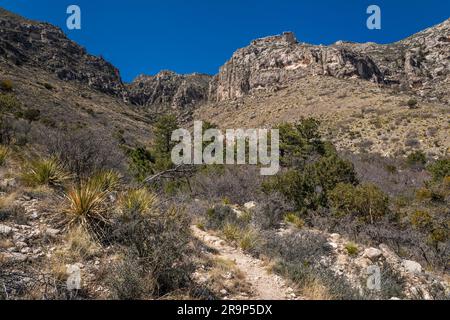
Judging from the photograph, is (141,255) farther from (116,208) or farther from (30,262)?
(116,208)

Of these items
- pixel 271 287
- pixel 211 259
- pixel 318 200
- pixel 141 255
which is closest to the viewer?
pixel 141 255

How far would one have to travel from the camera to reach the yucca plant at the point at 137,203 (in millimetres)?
5623

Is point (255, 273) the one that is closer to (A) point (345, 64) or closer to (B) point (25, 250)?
(B) point (25, 250)

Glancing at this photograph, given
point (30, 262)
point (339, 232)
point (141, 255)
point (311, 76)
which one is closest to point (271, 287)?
point (141, 255)

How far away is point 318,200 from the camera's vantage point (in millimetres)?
10906

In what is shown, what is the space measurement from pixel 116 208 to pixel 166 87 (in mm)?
111938

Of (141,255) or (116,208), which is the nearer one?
(141,255)

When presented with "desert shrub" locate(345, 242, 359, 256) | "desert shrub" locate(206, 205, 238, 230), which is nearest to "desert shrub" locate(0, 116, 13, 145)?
"desert shrub" locate(206, 205, 238, 230)

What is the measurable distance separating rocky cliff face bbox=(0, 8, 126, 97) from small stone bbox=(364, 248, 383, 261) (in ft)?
167

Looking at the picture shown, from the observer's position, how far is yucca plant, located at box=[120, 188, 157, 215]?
562 cm

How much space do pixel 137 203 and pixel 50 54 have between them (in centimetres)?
6799

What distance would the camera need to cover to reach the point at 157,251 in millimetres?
4250

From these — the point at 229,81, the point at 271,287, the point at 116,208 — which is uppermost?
the point at 229,81

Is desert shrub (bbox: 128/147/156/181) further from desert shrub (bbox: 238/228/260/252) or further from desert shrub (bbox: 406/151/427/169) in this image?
desert shrub (bbox: 406/151/427/169)
